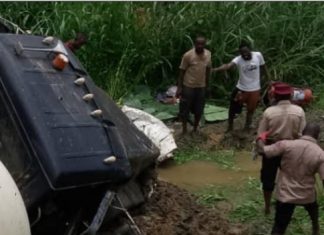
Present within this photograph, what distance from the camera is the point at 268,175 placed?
6.79 metres

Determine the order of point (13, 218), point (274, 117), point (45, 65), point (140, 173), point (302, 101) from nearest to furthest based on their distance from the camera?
point (13, 218)
point (45, 65)
point (140, 173)
point (274, 117)
point (302, 101)

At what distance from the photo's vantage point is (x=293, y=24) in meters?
11.7

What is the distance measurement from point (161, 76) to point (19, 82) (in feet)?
22.6

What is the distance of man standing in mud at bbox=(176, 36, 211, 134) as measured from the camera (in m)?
9.40

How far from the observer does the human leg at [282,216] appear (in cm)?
617

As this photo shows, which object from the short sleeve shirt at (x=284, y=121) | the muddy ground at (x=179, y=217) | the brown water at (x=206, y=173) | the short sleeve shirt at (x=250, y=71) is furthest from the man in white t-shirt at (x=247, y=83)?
the short sleeve shirt at (x=284, y=121)

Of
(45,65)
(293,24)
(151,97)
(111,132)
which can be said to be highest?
(45,65)

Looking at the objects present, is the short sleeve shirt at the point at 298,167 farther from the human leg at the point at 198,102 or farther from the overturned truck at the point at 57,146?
the human leg at the point at 198,102

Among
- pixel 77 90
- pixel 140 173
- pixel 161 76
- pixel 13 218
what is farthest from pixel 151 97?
pixel 13 218

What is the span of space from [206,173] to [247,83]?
163 cm

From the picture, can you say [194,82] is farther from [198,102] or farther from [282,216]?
[282,216]

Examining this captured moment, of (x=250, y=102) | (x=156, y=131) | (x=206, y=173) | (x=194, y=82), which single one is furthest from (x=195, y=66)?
(x=206, y=173)

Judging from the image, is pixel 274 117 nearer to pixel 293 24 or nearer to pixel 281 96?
pixel 281 96

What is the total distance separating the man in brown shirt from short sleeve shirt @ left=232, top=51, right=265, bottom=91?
136 inches
